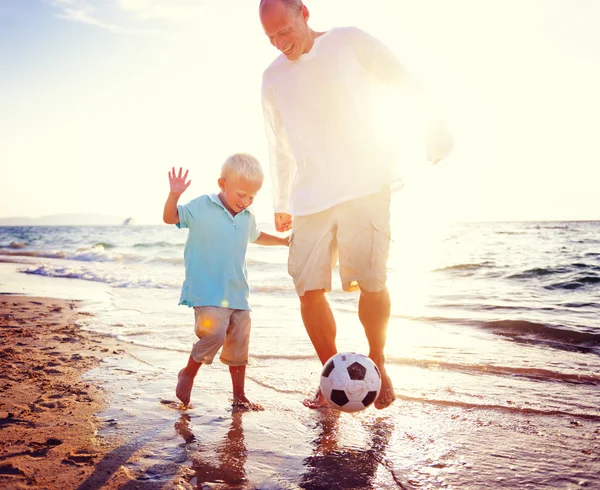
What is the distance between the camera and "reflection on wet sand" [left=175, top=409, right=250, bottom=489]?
208 cm

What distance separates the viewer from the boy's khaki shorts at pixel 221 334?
3.04m

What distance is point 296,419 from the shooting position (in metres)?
2.90

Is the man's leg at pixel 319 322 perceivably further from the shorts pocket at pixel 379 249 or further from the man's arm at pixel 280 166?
the man's arm at pixel 280 166

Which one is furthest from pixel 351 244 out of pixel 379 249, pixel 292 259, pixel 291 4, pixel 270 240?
pixel 291 4

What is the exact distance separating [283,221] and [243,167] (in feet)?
2.30

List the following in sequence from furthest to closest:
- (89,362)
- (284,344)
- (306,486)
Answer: (284,344) < (89,362) < (306,486)

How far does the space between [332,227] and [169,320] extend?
3.90 meters

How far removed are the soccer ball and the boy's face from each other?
44.3 inches

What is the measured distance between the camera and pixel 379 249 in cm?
296

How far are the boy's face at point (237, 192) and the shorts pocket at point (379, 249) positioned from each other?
2.55ft

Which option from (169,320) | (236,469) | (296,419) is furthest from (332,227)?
(169,320)

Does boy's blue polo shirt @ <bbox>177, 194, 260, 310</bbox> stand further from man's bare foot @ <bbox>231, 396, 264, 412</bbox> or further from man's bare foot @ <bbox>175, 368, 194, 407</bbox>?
man's bare foot @ <bbox>231, 396, 264, 412</bbox>

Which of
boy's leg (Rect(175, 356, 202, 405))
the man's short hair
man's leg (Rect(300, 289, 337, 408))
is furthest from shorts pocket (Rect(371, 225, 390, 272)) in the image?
the man's short hair

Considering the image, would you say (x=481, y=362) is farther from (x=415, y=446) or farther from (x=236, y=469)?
(x=236, y=469)
